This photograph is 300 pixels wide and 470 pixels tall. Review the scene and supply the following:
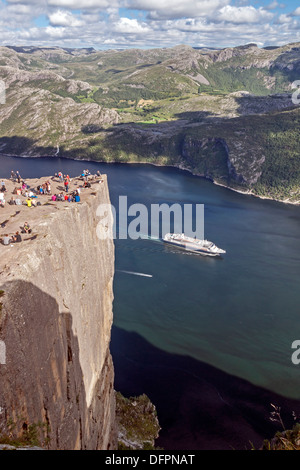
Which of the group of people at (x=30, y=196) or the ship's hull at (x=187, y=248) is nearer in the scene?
the group of people at (x=30, y=196)

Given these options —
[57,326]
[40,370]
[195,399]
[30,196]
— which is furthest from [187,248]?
[40,370]

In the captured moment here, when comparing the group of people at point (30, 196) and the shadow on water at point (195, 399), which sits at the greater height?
the group of people at point (30, 196)

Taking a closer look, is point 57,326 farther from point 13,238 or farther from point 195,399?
point 195,399

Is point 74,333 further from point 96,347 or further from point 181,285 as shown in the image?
point 181,285

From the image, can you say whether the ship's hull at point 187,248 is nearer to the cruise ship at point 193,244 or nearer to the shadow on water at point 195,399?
the cruise ship at point 193,244

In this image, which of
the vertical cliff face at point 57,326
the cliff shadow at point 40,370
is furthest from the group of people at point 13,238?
the cliff shadow at point 40,370

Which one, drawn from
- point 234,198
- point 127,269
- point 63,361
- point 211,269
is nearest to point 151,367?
point 127,269
